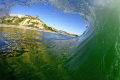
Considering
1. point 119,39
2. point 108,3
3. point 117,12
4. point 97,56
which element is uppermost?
point 108,3

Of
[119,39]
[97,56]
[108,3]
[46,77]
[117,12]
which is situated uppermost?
[108,3]

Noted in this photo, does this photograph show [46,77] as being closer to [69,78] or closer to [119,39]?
[69,78]

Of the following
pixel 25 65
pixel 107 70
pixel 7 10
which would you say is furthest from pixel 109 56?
pixel 7 10

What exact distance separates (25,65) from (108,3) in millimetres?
5457

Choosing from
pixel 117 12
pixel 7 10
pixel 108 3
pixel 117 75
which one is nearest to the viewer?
pixel 117 75

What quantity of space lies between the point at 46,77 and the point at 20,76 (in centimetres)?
78

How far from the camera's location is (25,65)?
13.7 ft

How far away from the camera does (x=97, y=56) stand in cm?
442

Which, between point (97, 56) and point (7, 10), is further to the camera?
point (7, 10)

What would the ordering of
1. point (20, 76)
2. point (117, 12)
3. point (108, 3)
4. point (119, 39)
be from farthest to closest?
point (108, 3) → point (117, 12) → point (119, 39) → point (20, 76)

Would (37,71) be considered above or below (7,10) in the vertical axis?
below

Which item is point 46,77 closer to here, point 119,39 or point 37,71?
point 37,71

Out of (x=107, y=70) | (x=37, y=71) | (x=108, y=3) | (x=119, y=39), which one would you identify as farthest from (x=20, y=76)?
(x=108, y=3)

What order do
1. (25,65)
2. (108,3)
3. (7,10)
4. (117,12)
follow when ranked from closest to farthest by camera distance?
(25,65) < (117,12) < (108,3) < (7,10)
